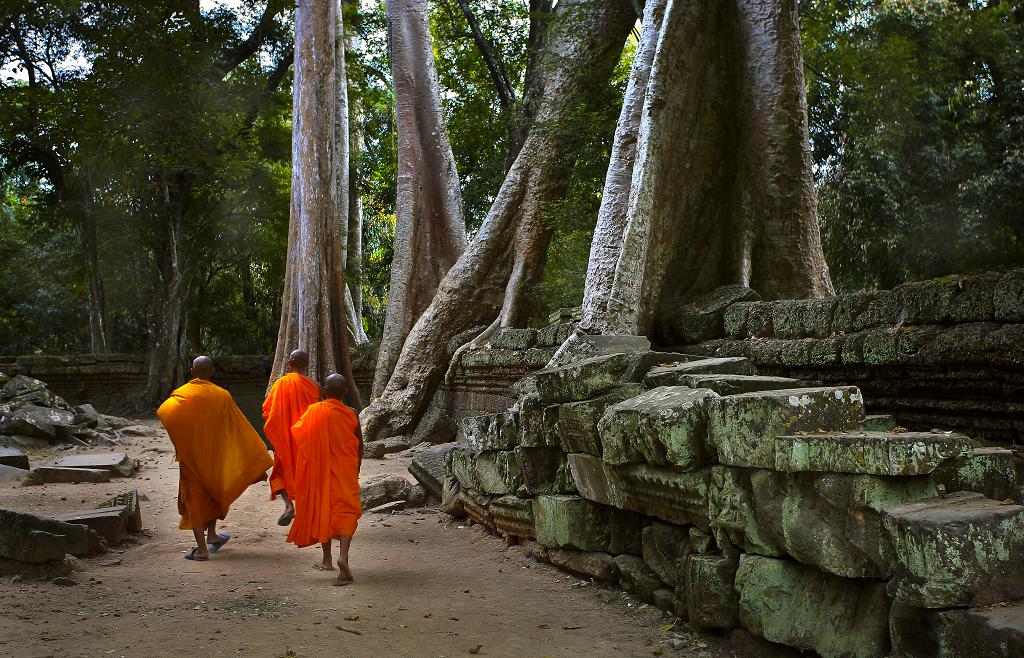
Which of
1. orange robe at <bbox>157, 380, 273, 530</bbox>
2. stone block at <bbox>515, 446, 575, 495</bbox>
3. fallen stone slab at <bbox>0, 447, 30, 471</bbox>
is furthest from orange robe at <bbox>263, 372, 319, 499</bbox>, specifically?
fallen stone slab at <bbox>0, 447, 30, 471</bbox>

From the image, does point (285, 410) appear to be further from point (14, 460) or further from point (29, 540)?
point (14, 460)

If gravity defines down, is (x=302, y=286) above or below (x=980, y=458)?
above

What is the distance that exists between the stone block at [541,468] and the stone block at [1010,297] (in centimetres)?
215

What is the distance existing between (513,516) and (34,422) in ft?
22.4

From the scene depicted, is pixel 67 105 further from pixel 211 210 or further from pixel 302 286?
pixel 211 210

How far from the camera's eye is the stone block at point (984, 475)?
2721 millimetres

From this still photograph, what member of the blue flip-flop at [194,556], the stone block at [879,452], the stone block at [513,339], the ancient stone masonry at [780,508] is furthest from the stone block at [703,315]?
the blue flip-flop at [194,556]

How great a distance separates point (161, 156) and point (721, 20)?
8.38 m

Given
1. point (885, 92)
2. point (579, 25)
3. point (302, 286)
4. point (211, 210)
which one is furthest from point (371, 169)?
point (885, 92)

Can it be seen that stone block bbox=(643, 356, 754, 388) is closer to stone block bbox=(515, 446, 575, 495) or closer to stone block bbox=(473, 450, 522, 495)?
stone block bbox=(515, 446, 575, 495)

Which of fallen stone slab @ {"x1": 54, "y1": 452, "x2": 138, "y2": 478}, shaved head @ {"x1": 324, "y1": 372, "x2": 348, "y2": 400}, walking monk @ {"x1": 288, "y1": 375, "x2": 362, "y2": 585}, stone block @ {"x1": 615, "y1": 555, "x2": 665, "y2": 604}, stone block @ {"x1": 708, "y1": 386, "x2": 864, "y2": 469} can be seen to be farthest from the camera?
fallen stone slab @ {"x1": 54, "y1": 452, "x2": 138, "y2": 478}

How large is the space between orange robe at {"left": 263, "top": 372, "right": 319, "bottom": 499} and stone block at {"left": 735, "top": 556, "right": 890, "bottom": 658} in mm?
3907

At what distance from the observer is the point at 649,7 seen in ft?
23.4

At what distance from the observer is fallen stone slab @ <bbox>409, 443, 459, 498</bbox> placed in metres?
6.87
